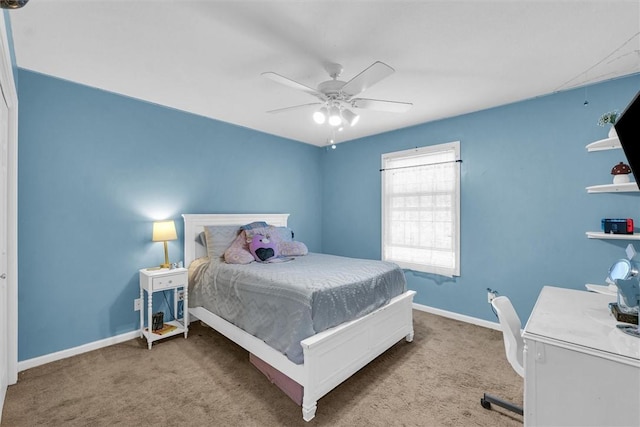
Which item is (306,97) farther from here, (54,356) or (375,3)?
(54,356)

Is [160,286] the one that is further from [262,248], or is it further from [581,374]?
[581,374]

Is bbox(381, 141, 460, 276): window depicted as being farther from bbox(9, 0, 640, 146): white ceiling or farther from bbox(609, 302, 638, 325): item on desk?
bbox(609, 302, 638, 325): item on desk

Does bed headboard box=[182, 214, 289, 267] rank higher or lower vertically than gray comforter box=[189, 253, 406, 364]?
higher

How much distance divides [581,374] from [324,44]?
230 centimetres

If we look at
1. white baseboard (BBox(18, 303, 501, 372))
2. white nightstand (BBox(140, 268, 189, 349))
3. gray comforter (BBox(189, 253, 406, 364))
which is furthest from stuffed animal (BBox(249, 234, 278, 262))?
white baseboard (BBox(18, 303, 501, 372))

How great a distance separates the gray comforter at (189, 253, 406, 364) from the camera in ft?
6.55

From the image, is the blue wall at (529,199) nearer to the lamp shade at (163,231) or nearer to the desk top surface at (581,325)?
the desk top surface at (581,325)

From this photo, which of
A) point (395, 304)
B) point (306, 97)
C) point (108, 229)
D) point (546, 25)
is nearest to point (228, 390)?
point (395, 304)

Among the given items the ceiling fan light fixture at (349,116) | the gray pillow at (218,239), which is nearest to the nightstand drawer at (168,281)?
the gray pillow at (218,239)

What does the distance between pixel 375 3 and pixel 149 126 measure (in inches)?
104

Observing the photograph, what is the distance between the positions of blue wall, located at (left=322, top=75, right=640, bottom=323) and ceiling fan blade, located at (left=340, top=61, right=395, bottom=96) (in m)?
2.00

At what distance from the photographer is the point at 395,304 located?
8.79ft

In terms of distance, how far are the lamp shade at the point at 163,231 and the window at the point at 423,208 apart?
2.80m

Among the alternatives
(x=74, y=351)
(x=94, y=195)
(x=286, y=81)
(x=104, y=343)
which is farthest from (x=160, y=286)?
(x=286, y=81)
